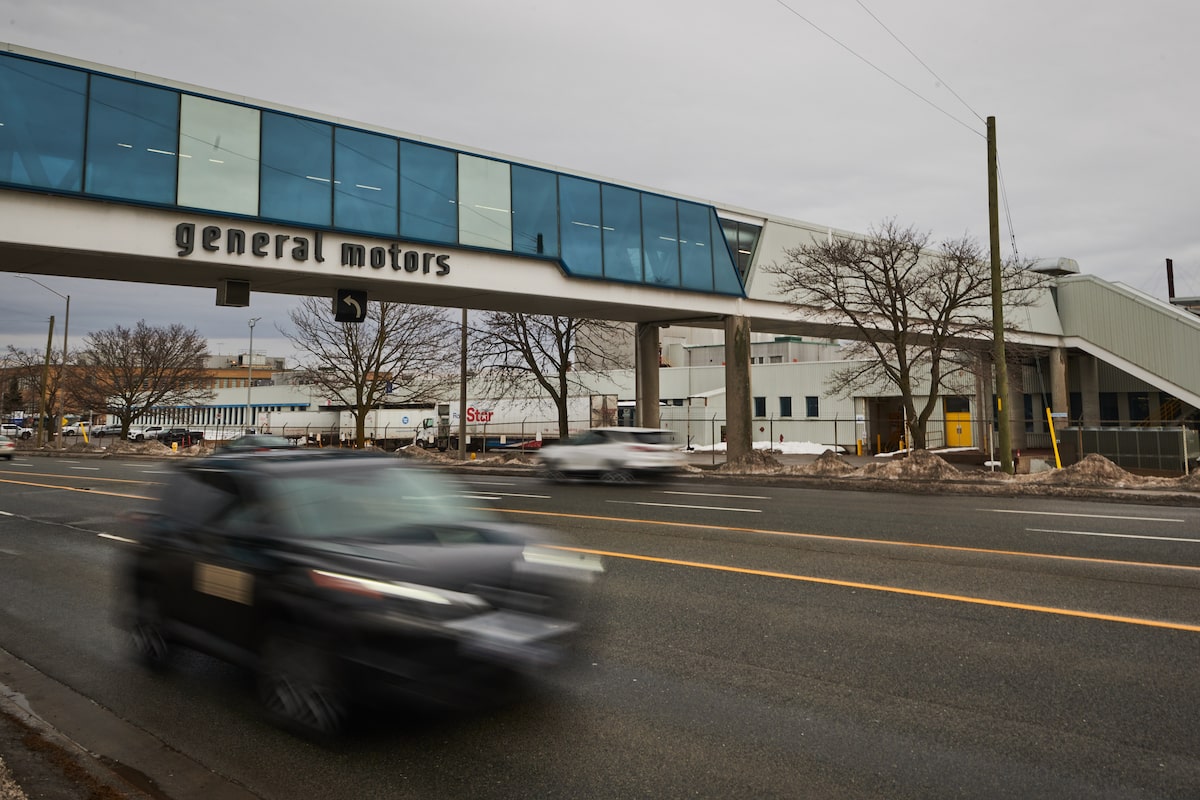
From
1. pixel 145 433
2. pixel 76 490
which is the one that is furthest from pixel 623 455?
pixel 145 433

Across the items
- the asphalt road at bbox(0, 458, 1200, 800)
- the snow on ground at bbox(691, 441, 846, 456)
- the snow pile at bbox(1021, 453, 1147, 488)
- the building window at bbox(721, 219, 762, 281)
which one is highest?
the building window at bbox(721, 219, 762, 281)

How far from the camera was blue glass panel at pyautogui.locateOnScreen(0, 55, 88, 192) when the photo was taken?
16.4m

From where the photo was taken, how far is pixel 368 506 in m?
5.00

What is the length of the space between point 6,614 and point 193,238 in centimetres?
1260

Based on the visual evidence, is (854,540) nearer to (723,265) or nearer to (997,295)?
(997,295)

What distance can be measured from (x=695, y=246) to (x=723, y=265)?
4.37 ft

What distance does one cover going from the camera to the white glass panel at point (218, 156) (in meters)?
18.3

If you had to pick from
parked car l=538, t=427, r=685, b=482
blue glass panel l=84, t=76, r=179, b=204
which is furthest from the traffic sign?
parked car l=538, t=427, r=685, b=482

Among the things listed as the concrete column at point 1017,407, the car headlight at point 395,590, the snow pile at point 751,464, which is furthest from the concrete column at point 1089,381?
the car headlight at point 395,590

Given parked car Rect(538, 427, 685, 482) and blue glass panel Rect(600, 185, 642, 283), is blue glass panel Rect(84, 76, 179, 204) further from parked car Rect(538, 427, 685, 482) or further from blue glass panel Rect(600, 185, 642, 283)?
blue glass panel Rect(600, 185, 642, 283)

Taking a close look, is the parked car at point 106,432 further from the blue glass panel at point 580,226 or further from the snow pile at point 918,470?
the snow pile at point 918,470

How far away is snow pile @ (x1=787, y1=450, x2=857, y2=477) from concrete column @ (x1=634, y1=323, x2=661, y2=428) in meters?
7.05

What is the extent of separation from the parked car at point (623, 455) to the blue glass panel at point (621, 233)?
20.8 feet

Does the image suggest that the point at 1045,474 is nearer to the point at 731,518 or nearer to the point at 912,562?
the point at 731,518
